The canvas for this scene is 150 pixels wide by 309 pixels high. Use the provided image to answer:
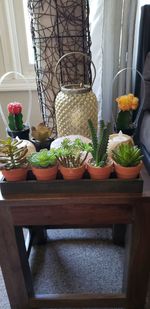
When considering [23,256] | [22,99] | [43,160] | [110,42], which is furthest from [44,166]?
[22,99]

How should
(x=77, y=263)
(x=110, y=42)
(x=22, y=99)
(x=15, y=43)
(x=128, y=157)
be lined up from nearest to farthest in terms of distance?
(x=128, y=157) < (x=77, y=263) < (x=110, y=42) < (x=15, y=43) < (x=22, y=99)

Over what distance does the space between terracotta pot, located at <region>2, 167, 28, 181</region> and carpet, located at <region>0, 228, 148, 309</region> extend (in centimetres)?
63

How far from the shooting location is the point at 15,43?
178 centimetres

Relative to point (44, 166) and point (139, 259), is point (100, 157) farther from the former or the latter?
point (139, 259)

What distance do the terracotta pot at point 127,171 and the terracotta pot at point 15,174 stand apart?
264 mm

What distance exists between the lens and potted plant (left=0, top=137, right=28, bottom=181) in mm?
665

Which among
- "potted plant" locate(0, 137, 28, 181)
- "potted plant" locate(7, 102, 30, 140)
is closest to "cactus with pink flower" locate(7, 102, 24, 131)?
"potted plant" locate(7, 102, 30, 140)

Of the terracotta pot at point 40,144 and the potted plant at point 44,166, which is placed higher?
the potted plant at point 44,166

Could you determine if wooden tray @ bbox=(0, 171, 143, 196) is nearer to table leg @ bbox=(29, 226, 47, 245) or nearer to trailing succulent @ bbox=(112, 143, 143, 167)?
trailing succulent @ bbox=(112, 143, 143, 167)

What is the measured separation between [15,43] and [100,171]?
5.03 feet

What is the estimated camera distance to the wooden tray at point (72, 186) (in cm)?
66

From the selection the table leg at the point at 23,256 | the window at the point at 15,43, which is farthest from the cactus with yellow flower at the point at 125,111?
the window at the point at 15,43

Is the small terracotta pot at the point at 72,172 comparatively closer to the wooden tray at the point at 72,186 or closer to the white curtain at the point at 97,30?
the wooden tray at the point at 72,186

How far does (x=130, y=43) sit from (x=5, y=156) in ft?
3.53
